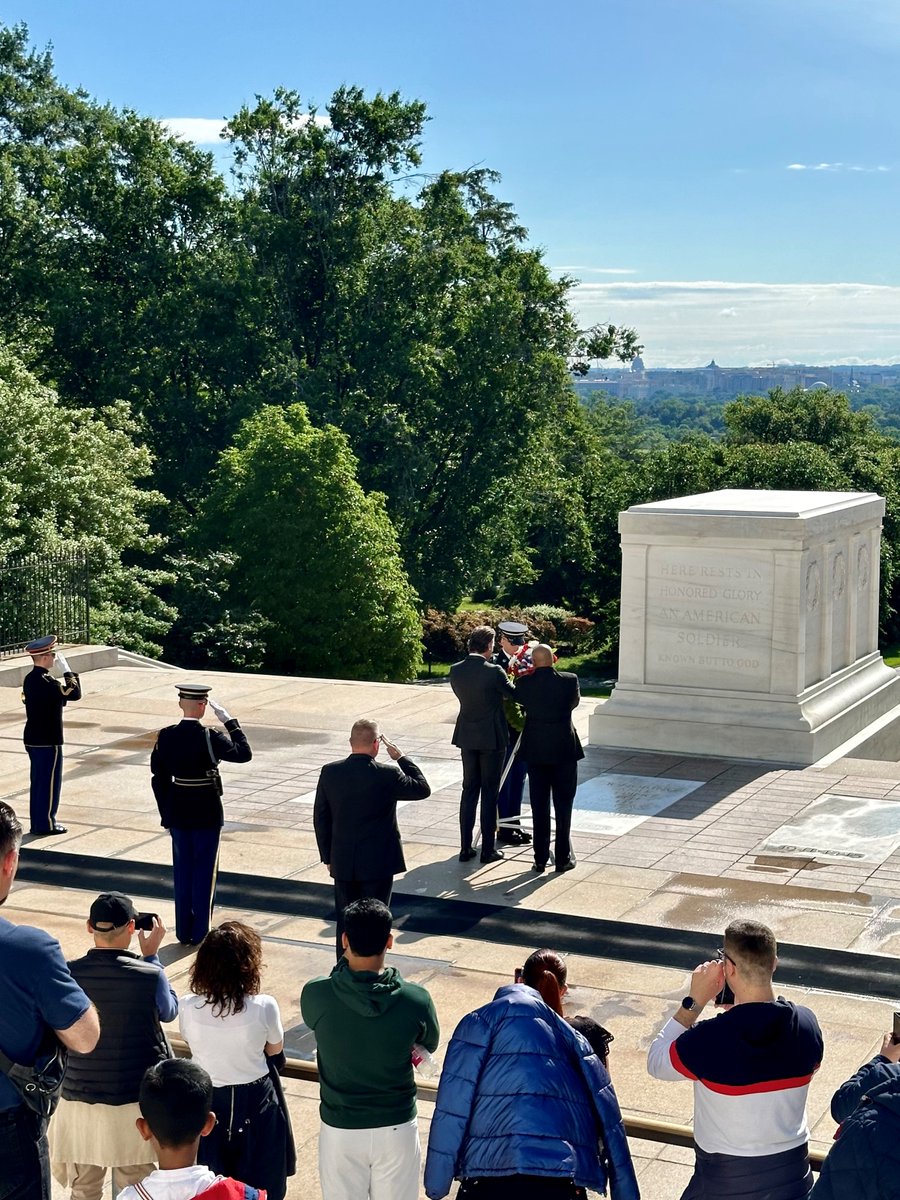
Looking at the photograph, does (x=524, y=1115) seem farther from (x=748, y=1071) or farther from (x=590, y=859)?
(x=590, y=859)

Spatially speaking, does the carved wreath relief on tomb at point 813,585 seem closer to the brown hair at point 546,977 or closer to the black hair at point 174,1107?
the brown hair at point 546,977

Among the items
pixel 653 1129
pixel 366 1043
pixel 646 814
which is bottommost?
pixel 646 814

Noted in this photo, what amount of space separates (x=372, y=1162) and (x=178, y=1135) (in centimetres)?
127

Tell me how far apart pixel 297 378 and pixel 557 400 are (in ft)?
33.5

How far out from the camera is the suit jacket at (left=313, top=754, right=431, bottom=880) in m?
8.69

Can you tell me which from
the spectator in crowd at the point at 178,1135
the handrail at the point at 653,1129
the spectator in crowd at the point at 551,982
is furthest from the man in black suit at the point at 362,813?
the spectator in crowd at the point at 178,1135

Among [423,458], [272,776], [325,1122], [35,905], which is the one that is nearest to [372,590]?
[423,458]

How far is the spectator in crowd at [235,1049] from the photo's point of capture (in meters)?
5.48

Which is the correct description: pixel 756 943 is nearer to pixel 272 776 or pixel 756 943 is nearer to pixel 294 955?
pixel 294 955

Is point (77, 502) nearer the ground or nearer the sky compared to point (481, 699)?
nearer the sky

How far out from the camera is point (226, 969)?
5508 millimetres

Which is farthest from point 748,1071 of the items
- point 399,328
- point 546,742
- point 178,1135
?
point 399,328

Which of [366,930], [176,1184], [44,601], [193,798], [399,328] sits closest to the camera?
[176,1184]

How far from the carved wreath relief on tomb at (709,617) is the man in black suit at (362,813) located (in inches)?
305
